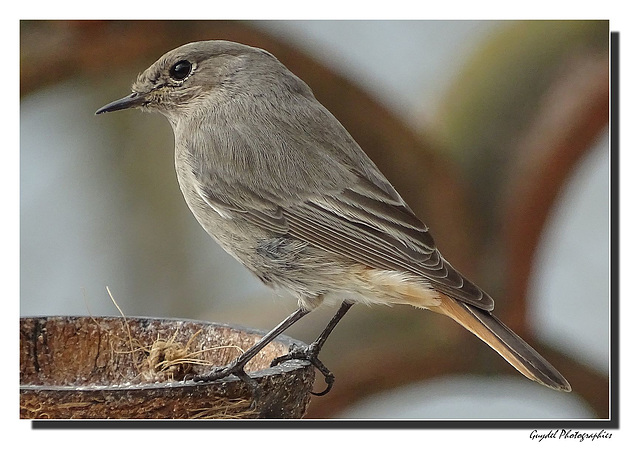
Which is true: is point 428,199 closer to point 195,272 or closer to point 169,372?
point 195,272

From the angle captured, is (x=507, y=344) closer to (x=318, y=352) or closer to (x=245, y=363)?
(x=318, y=352)

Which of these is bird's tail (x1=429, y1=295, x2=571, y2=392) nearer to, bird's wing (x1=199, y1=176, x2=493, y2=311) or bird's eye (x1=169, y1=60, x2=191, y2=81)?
bird's wing (x1=199, y1=176, x2=493, y2=311)

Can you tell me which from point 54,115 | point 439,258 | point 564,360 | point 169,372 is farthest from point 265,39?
point 564,360

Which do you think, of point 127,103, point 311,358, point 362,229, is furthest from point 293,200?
point 127,103

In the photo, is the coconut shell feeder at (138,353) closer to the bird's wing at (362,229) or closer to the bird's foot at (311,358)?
the bird's foot at (311,358)

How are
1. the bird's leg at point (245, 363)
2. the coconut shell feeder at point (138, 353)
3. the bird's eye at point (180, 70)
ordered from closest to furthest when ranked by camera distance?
1. the bird's leg at point (245, 363)
2. the coconut shell feeder at point (138, 353)
3. the bird's eye at point (180, 70)

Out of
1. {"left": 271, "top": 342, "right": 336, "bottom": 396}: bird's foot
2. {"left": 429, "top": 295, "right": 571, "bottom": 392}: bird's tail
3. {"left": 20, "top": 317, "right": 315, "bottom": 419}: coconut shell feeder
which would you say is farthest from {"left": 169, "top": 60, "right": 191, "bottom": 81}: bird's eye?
{"left": 429, "top": 295, "right": 571, "bottom": 392}: bird's tail

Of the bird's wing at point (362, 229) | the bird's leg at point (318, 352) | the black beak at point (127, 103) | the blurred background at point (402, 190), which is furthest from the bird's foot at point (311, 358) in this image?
the black beak at point (127, 103)
